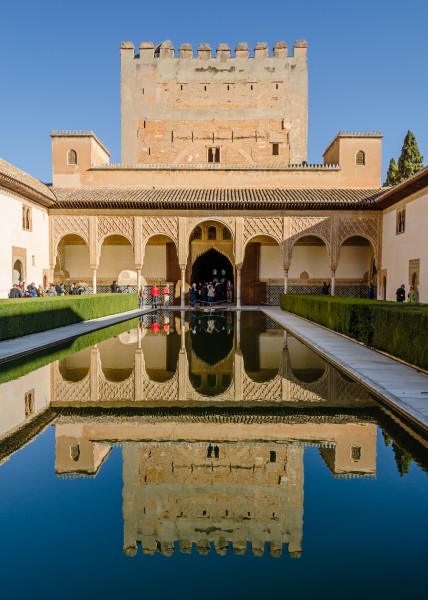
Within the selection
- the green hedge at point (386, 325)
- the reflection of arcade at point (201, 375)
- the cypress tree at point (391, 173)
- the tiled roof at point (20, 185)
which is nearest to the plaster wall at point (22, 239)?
the tiled roof at point (20, 185)

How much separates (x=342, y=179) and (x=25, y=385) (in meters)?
21.4

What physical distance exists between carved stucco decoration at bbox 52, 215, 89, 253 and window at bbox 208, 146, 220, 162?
29.6 ft

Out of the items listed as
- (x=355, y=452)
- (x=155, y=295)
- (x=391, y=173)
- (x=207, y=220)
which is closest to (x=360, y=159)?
(x=207, y=220)

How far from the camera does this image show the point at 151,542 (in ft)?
9.35

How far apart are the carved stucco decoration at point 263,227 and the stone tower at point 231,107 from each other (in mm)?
6854

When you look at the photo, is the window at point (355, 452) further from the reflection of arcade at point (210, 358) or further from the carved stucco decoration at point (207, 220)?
the carved stucco decoration at point (207, 220)

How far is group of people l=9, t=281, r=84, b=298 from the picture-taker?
1753cm

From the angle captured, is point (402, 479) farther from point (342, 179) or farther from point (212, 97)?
point (212, 97)

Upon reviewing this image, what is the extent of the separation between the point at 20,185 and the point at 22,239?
2.20 m

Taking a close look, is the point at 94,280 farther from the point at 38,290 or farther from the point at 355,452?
the point at 355,452

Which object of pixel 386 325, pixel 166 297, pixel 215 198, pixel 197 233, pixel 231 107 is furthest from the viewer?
pixel 231 107

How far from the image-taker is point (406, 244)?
1875 cm

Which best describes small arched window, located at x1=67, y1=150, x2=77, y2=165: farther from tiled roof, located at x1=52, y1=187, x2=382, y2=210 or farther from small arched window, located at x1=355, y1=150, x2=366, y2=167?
small arched window, located at x1=355, y1=150, x2=366, y2=167

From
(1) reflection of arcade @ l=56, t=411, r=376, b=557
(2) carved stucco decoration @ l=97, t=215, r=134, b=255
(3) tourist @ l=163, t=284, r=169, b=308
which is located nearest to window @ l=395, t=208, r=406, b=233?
(3) tourist @ l=163, t=284, r=169, b=308
